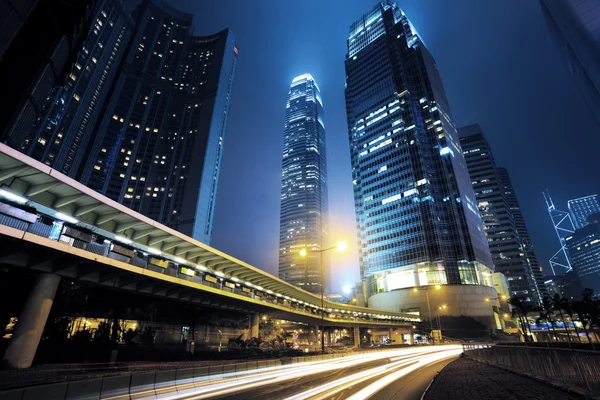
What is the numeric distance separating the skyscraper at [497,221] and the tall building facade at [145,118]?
520 feet

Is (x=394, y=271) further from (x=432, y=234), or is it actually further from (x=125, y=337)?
(x=125, y=337)

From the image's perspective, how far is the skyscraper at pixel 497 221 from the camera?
150375 mm

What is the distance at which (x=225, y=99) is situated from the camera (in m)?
150

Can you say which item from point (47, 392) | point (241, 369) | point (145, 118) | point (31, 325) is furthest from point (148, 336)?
point (145, 118)

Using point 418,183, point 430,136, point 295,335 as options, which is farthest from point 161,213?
point 430,136

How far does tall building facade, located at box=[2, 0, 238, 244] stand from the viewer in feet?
371

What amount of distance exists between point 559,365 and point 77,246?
24509 mm

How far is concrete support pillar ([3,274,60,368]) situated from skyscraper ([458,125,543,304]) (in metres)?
187

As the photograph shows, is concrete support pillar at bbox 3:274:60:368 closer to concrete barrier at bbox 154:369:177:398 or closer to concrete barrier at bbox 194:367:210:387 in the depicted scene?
concrete barrier at bbox 154:369:177:398

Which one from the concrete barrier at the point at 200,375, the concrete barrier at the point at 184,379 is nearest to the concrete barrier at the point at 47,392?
the concrete barrier at the point at 184,379

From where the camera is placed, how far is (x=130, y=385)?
36.2ft

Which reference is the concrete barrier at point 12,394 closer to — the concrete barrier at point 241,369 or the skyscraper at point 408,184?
the concrete barrier at point 241,369

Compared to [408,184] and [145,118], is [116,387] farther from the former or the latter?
[145,118]

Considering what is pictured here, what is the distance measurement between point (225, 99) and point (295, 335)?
4963 inches
